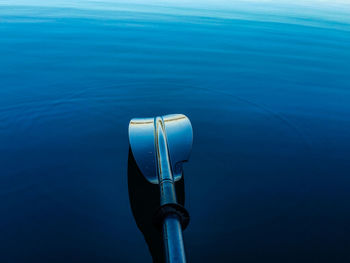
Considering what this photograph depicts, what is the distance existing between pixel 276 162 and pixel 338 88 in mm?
3767

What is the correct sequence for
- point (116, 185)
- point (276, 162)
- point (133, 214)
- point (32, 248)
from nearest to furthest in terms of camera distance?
point (32, 248) < point (133, 214) < point (116, 185) < point (276, 162)

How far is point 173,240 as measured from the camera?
95.0 inches

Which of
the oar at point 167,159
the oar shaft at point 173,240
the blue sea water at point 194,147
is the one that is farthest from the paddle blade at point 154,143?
the oar shaft at point 173,240

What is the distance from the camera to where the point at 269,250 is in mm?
2984

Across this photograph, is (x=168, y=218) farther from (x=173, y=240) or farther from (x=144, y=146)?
(x=144, y=146)

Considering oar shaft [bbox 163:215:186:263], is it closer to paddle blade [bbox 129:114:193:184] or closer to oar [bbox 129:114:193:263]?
oar [bbox 129:114:193:263]

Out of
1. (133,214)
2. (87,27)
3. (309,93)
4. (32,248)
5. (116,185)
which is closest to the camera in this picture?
(32,248)

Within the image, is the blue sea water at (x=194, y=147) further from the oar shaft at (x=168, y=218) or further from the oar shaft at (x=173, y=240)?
the oar shaft at (x=173, y=240)

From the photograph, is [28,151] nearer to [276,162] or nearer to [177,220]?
[177,220]

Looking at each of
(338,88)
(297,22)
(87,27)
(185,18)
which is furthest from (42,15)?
(338,88)

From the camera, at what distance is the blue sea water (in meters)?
3.08

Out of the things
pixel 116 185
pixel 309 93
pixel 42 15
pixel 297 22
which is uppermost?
pixel 42 15

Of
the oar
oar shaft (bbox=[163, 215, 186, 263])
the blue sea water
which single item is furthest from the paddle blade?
oar shaft (bbox=[163, 215, 186, 263])

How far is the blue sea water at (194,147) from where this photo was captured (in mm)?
3078
